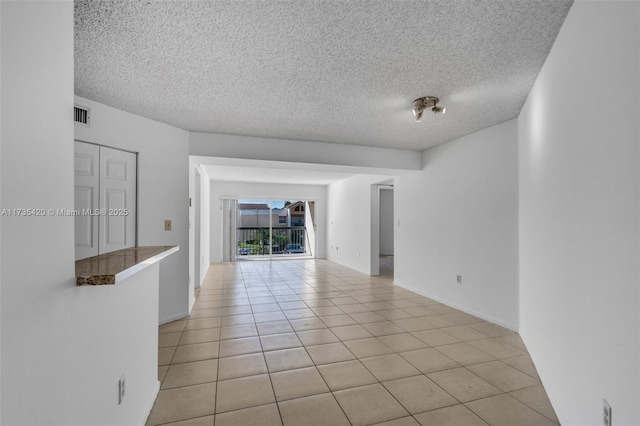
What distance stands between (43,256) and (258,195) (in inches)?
307

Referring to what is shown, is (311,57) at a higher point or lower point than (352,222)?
higher

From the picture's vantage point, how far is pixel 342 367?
2.53 m

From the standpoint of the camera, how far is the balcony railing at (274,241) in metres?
9.26

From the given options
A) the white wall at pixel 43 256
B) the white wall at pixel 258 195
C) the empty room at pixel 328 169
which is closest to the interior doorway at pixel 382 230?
the empty room at pixel 328 169

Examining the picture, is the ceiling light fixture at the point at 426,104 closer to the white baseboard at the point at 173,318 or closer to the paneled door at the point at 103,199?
the paneled door at the point at 103,199

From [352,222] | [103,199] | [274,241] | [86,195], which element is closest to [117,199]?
[103,199]

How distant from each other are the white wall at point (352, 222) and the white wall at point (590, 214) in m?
4.06

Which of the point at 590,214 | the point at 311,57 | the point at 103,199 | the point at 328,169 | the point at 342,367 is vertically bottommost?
the point at 342,367

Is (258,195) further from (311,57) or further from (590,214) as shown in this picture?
(590,214)

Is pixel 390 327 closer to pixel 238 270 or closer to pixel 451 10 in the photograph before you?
pixel 451 10

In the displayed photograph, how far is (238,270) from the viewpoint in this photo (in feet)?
23.4

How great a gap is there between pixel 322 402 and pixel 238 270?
17.7ft

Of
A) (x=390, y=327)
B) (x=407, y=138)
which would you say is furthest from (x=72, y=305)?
(x=407, y=138)

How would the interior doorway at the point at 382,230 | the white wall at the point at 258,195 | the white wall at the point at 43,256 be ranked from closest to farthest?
1. the white wall at the point at 43,256
2. the interior doorway at the point at 382,230
3. the white wall at the point at 258,195
